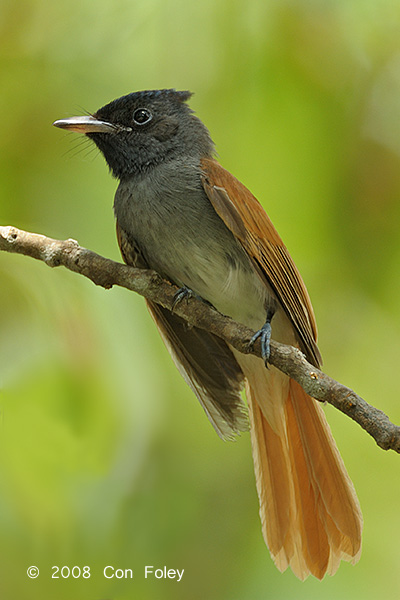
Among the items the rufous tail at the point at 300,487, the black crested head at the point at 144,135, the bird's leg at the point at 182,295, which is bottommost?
the rufous tail at the point at 300,487

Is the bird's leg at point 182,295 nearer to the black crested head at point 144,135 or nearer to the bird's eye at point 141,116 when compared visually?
the black crested head at point 144,135

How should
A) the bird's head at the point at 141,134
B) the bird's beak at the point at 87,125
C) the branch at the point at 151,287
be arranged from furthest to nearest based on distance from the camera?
the bird's head at the point at 141,134 < the bird's beak at the point at 87,125 < the branch at the point at 151,287

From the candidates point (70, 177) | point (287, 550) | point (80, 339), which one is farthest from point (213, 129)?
point (287, 550)

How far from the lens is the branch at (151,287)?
187cm

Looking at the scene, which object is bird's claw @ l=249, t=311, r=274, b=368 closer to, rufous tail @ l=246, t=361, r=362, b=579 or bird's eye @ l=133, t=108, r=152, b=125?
rufous tail @ l=246, t=361, r=362, b=579

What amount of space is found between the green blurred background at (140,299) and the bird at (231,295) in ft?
0.63

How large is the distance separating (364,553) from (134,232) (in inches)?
56.0

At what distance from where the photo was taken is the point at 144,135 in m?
2.72

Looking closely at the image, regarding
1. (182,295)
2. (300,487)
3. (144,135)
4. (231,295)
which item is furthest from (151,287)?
(300,487)

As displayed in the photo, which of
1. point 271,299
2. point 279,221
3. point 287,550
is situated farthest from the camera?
point 279,221

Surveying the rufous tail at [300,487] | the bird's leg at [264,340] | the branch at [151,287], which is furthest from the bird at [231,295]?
the bird's leg at [264,340]

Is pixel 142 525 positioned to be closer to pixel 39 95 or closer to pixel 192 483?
pixel 192 483

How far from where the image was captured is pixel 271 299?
256 cm

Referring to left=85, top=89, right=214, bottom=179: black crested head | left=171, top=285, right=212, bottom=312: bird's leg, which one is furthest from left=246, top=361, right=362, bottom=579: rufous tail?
left=85, top=89, right=214, bottom=179: black crested head
